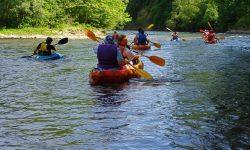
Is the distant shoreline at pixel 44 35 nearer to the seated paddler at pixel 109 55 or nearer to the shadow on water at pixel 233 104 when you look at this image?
the shadow on water at pixel 233 104

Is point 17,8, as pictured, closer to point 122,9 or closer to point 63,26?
point 63,26

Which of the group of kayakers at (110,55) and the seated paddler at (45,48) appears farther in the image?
the seated paddler at (45,48)

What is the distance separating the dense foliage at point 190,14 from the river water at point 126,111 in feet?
71.6

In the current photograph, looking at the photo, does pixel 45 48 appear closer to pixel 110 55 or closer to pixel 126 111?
pixel 110 55

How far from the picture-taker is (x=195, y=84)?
12.9 metres

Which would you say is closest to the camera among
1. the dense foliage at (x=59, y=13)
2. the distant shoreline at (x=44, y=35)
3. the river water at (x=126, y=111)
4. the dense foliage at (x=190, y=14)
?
the river water at (x=126, y=111)

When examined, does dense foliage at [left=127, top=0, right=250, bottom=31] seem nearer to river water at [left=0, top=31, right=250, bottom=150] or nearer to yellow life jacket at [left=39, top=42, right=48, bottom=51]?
yellow life jacket at [left=39, top=42, right=48, bottom=51]

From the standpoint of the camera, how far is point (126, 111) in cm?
924

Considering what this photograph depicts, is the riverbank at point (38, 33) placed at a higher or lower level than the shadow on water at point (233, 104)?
lower

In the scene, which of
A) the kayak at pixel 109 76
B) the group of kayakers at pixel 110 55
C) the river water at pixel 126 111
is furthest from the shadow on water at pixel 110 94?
the group of kayakers at pixel 110 55

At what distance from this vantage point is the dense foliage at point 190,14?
221 ft

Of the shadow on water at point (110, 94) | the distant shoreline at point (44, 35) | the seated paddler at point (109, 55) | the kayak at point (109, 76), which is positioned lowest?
the distant shoreline at point (44, 35)

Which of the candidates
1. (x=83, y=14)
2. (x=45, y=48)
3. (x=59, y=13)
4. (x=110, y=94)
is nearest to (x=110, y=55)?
(x=110, y=94)

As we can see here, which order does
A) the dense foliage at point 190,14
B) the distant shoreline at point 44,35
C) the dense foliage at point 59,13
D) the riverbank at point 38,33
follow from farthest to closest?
the dense foliage at point 190,14
the dense foliage at point 59,13
the riverbank at point 38,33
the distant shoreline at point 44,35
